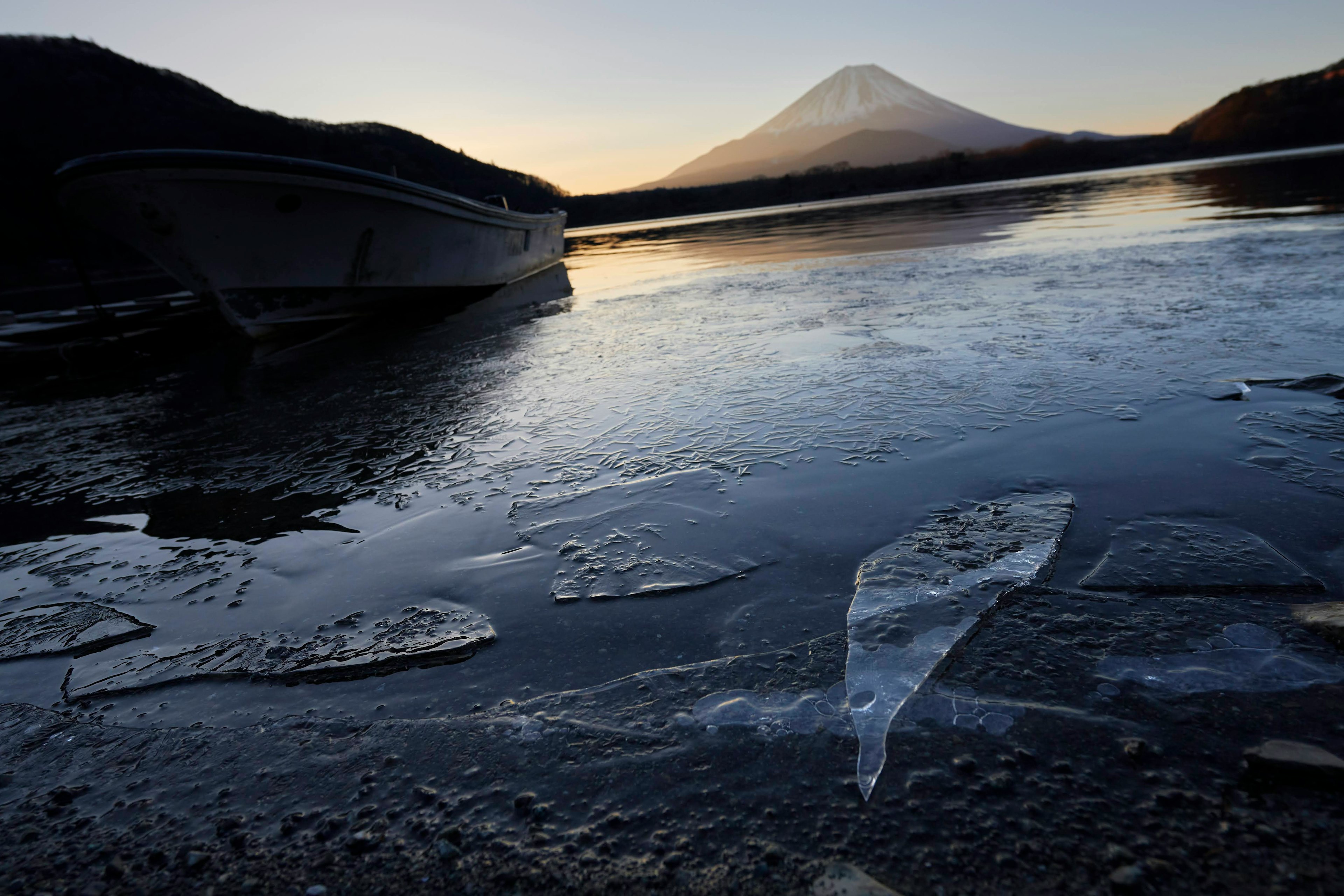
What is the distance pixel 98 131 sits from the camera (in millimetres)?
47094

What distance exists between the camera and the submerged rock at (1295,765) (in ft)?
3.17

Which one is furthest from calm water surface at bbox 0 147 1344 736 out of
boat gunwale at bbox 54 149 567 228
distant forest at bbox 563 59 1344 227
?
distant forest at bbox 563 59 1344 227

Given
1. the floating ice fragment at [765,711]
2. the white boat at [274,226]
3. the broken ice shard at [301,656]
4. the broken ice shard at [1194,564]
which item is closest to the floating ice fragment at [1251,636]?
the broken ice shard at [1194,564]

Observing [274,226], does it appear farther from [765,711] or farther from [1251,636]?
[1251,636]

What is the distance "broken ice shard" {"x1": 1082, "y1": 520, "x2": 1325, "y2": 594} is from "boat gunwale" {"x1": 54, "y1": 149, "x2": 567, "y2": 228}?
7.14 metres

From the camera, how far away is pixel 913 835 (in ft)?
3.18

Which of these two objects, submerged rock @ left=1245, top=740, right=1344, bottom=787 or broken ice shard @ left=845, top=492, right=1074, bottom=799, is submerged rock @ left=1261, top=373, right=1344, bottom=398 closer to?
broken ice shard @ left=845, top=492, right=1074, bottom=799

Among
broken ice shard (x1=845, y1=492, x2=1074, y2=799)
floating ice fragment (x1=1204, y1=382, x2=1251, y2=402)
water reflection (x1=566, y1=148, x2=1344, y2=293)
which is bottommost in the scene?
broken ice shard (x1=845, y1=492, x2=1074, y2=799)

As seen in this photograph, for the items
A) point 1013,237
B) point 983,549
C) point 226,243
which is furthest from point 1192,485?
point 1013,237

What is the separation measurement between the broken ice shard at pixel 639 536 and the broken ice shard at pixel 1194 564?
96 cm

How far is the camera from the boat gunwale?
603 cm

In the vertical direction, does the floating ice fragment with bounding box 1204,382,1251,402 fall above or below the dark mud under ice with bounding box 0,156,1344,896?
above

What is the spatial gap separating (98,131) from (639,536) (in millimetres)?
67804

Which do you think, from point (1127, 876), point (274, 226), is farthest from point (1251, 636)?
point (274, 226)
